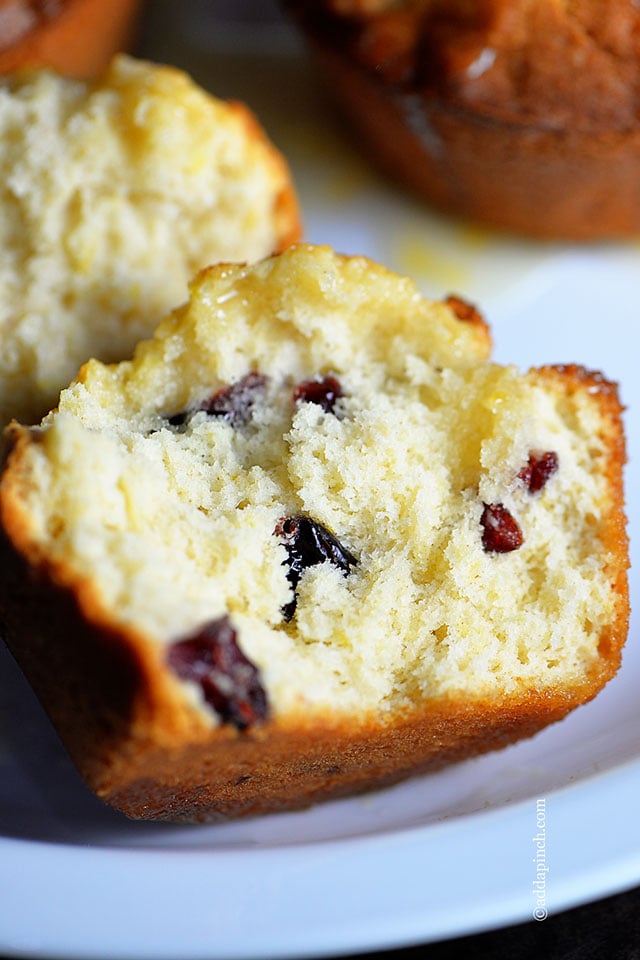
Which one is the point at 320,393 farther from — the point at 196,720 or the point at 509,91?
the point at 509,91

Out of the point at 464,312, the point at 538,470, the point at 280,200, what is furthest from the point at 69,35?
the point at 538,470


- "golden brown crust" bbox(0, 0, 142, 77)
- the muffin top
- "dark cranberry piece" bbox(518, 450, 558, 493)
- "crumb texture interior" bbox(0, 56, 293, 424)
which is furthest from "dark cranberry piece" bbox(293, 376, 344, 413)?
"golden brown crust" bbox(0, 0, 142, 77)

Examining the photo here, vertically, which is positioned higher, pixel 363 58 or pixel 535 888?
pixel 363 58

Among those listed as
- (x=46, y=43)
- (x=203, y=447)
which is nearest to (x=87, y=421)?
(x=203, y=447)

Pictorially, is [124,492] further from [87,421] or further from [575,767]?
[575,767]

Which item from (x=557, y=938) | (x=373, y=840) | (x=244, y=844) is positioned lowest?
(x=557, y=938)

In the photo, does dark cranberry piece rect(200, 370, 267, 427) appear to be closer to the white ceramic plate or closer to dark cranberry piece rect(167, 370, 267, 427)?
dark cranberry piece rect(167, 370, 267, 427)

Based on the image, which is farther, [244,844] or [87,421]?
[244,844]
